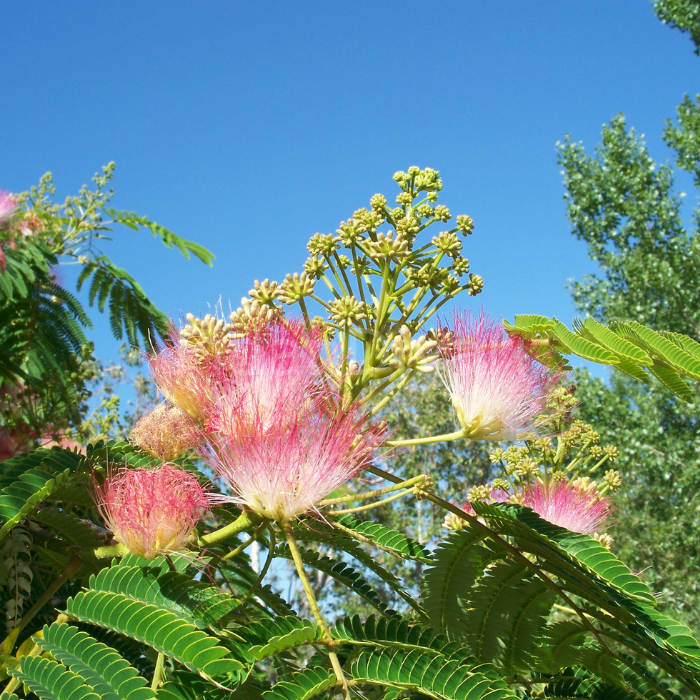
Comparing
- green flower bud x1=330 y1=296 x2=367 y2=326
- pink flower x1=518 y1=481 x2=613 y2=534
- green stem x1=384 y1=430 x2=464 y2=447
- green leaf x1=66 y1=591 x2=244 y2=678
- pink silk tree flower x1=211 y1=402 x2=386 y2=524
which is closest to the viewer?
green leaf x1=66 y1=591 x2=244 y2=678

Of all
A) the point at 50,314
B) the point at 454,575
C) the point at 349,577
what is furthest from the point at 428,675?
the point at 50,314

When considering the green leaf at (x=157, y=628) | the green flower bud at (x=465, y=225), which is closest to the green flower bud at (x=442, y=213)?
the green flower bud at (x=465, y=225)

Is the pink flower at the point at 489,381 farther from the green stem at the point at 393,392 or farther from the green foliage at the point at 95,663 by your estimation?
the green foliage at the point at 95,663

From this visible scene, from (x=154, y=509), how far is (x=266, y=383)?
416 millimetres

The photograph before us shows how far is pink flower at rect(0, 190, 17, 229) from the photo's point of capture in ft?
14.2

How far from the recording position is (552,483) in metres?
2.57

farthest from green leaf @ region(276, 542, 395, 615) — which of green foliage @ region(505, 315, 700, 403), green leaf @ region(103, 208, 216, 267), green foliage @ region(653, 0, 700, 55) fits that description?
green foliage @ region(653, 0, 700, 55)

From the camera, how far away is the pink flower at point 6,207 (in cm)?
432

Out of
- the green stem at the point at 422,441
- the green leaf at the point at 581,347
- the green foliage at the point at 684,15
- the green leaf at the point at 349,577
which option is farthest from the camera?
the green foliage at the point at 684,15

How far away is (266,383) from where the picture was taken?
5.42 ft

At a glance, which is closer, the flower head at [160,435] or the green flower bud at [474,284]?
the green flower bud at [474,284]

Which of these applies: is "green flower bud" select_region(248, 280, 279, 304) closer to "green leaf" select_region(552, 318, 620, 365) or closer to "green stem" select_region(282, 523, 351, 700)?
→ "green stem" select_region(282, 523, 351, 700)

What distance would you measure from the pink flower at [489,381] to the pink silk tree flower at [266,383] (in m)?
0.39

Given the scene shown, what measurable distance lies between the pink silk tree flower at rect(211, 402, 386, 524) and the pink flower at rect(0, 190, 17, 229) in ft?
11.4
